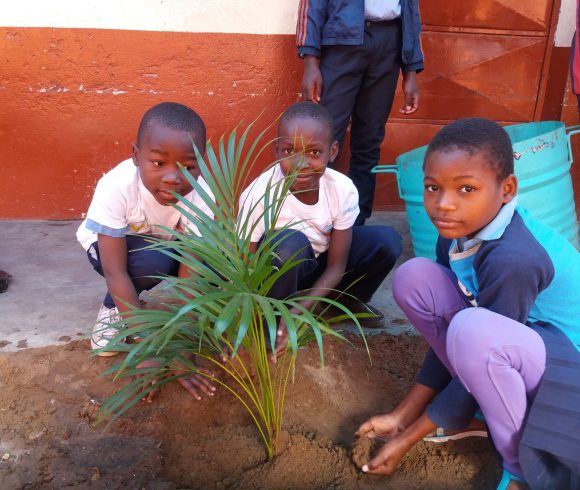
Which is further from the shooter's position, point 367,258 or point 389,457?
point 367,258

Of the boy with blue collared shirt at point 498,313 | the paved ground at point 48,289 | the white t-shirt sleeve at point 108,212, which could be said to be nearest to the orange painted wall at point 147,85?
the paved ground at point 48,289

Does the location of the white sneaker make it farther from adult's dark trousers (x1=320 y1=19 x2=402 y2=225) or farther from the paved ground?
adult's dark trousers (x1=320 y1=19 x2=402 y2=225)

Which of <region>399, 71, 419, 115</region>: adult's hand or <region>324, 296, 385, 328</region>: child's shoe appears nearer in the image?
<region>324, 296, 385, 328</region>: child's shoe

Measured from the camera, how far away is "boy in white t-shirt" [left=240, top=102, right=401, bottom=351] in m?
2.21

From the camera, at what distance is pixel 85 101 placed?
3549 mm

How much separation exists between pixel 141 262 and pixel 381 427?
1013mm

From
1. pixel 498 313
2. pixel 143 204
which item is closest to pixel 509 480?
pixel 498 313

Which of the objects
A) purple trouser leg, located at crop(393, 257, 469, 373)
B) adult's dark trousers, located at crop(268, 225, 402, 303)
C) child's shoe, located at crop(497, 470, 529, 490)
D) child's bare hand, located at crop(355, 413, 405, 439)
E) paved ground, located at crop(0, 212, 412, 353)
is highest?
purple trouser leg, located at crop(393, 257, 469, 373)

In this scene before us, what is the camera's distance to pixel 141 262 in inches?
89.5

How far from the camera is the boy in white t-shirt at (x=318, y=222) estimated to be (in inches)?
86.9

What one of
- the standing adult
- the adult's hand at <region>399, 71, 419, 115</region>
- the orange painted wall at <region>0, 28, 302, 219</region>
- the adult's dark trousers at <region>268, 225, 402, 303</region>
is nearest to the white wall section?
the orange painted wall at <region>0, 28, 302, 219</region>

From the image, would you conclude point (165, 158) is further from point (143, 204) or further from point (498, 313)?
point (498, 313)

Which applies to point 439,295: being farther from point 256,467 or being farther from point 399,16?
point 399,16

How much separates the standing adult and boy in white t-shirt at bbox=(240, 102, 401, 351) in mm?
764
